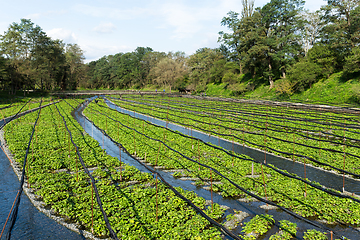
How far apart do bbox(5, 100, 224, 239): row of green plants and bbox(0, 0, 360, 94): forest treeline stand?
4333cm

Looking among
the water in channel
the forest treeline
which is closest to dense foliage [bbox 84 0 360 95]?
the forest treeline

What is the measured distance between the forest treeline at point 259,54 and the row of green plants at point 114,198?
43.3 metres

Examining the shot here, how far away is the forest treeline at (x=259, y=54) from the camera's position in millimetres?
46000

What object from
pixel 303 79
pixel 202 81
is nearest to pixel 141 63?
pixel 202 81

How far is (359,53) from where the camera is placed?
3934 cm

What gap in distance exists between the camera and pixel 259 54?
56.8 m

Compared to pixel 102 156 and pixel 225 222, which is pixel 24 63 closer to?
pixel 102 156

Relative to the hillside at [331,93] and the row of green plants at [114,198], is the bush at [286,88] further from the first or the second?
the row of green plants at [114,198]

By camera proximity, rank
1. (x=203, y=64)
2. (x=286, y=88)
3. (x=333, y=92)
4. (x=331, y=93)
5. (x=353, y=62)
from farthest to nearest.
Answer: (x=203, y=64) → (x=286, y=88) → (x=331, y=93) → (x=333, y=92) → (x=353, y=62)

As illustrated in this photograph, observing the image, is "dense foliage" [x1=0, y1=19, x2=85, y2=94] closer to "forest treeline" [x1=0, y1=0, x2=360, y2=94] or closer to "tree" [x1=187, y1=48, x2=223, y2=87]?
"forest treeline" [x1=0, y1=0, x2=360, y2=94]

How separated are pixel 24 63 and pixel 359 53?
72.7 metres

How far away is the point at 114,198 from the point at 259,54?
5484 centimetres

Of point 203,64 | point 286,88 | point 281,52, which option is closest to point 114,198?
point 286,88

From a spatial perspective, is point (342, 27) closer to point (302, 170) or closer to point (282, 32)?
point (282, 32)
